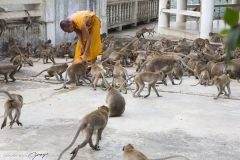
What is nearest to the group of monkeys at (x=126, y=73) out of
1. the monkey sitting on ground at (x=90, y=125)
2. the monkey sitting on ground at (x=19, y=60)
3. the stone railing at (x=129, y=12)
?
the monkey sitting on ground at (x=90, y=125)

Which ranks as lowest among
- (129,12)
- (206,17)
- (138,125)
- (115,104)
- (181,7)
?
(138,125)

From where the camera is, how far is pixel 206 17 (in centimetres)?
1605

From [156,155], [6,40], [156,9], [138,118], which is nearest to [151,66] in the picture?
[138,118]

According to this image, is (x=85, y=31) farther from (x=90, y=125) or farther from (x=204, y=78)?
(x=90, y=125)

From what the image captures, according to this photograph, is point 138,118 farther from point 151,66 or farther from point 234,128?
point 151,66

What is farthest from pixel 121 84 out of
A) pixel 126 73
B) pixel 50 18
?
pixel 50 18

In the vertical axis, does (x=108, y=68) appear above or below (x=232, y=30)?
below

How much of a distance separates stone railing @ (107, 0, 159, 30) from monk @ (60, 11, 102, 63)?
26.4 feet

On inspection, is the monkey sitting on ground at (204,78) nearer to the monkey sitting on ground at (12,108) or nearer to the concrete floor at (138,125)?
the concrete floor at (138,125)

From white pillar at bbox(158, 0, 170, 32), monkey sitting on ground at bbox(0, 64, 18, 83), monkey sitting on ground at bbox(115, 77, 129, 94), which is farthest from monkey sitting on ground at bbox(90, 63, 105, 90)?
white pillar at bbox(158, 0, 170, 32)

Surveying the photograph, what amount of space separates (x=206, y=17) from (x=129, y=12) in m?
5.42

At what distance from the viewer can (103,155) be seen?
512 centimetres

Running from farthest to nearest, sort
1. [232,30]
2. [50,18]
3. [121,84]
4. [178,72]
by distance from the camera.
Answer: [50,18] < [178,72] < [121,84] < [232,30]

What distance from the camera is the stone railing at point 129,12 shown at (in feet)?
62.4
